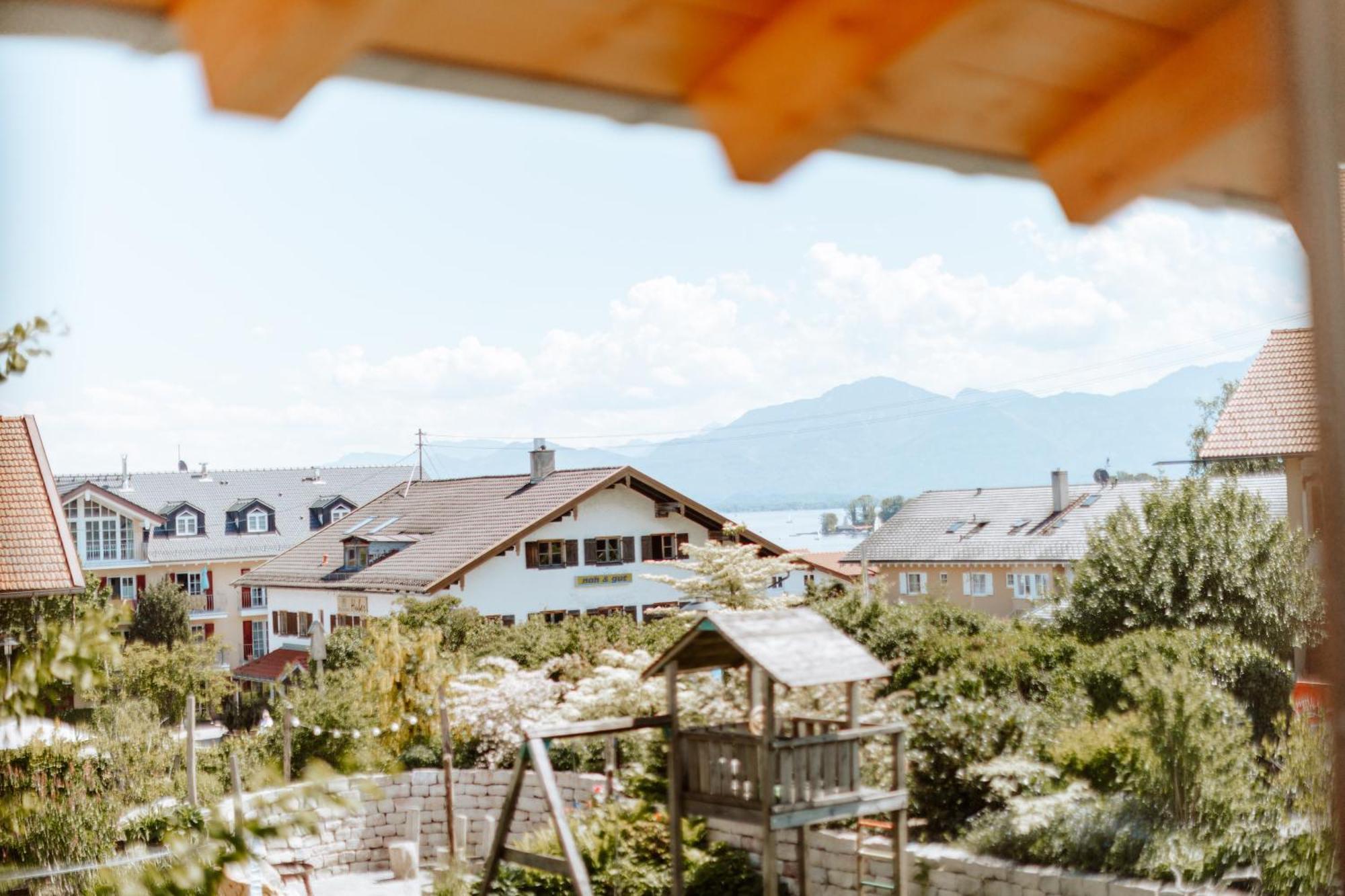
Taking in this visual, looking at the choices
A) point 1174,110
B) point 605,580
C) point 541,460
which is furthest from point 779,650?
point 1174,110

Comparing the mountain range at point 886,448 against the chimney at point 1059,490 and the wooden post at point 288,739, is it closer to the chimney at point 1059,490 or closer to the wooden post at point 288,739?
the chimney at point 1059,490

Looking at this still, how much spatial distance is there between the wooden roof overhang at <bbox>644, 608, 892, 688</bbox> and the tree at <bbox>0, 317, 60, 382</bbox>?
2897 mm

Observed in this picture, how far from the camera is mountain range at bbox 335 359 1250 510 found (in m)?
5.15

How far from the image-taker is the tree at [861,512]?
5.53 meters

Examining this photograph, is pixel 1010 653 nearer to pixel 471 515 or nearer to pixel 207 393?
pixel 471 515

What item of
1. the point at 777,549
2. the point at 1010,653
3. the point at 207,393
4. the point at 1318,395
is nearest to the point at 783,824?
the point at 1010,653

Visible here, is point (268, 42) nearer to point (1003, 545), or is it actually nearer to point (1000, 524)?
point (1003, 545)

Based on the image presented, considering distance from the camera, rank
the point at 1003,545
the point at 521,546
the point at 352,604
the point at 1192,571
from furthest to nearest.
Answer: the point at 1003,545
the point at 521,546
the point at 1192,571
the point at 352,604

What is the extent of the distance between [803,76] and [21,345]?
0.43m

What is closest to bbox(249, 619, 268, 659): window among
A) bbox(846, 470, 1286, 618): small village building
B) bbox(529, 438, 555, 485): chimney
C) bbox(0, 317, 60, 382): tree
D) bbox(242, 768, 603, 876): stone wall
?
bbox(242, 768, 603, 876): stone wall

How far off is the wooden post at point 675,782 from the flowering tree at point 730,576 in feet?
5.26

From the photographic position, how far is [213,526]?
297 centimetres

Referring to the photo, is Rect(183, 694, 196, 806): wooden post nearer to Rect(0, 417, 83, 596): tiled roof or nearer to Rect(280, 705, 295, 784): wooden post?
Rect(280, 705, 295, 784): wooden post

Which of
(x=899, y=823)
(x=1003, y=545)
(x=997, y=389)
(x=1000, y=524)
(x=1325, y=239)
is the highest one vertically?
(x=997, y=389)
